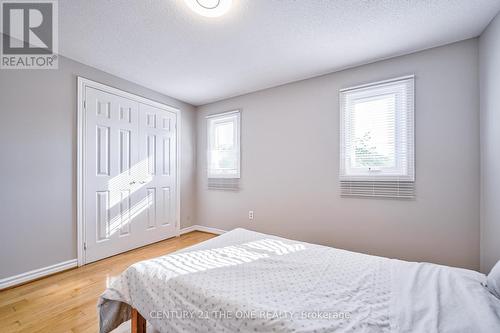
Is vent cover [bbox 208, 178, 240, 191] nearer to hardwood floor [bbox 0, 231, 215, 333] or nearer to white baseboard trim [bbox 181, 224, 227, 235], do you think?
white baseboard trim [bbox 181, 224, 227, 235]

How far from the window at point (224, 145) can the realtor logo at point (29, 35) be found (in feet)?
7.25

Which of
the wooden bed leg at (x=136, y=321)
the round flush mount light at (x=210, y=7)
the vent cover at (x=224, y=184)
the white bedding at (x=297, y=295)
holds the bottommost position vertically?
the wooden bed leg at (x=136, y=321)

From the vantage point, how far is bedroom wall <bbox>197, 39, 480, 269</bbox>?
2.07 metres

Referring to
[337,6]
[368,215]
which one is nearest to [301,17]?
[337,6]

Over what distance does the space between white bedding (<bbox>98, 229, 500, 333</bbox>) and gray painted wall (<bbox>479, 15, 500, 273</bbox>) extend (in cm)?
97

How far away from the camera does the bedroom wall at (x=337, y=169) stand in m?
2.07

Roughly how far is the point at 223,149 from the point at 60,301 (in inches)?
106

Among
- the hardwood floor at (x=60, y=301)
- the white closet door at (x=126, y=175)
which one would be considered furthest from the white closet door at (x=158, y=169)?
the hardwood floor at (x=60, y=301)

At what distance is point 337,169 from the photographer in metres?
2.69

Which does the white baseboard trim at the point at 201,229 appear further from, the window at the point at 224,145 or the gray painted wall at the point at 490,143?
the gray painted wall at the point at 490,143

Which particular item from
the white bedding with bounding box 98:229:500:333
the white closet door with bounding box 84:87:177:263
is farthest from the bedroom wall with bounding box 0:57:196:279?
the white bedding with bounding box 98:229:500:333

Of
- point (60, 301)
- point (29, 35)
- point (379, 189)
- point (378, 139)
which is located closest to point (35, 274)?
point (60, 301)

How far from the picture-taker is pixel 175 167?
375 cm

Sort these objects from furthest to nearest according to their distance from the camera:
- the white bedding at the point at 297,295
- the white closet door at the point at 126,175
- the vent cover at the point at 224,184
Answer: the vent cover at the point at 224,184 → the white closet door at the point at 126,175 → the white bedding at the point at 297,295
